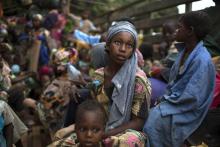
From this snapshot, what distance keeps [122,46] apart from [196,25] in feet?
2.12

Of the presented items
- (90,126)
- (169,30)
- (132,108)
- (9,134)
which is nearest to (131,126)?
(132,108)

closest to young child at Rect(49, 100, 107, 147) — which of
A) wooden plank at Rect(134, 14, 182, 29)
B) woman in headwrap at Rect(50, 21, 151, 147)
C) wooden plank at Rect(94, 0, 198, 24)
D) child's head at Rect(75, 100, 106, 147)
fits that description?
child's head at Rect(75, 100, 106, 147)

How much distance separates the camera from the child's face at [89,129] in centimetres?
289

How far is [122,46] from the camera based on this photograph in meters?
3.33

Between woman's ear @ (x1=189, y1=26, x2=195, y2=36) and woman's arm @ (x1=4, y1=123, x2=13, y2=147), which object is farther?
woman's arm @ (x1=4, y1=123, x2=13, y2=147)

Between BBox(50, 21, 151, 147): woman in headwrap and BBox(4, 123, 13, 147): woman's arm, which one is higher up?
BBox(50, 21, 151, 147): woman in headwrap

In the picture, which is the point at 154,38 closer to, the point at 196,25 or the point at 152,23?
the point at 152,23

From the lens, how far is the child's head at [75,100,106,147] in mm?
2898

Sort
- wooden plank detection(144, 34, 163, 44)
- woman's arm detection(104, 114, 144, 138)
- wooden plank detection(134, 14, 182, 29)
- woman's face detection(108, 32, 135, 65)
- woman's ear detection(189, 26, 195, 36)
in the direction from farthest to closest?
wooden plank detection(144, 34, 163, 44)
wooden plank detection(134, 14, 182, 29)
woman's ear detection(189, 26, 195, 36)
woman's face detection(108, 32, 135, 65)
woman's arm detection(104, 114, 144, 138)

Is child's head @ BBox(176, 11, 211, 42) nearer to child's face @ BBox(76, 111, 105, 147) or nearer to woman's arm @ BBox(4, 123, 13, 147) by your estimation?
child's face @ BBox(76, 111, 105, 147)

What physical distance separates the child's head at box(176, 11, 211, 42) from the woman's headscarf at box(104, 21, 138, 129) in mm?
451

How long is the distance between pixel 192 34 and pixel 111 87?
0.81 m

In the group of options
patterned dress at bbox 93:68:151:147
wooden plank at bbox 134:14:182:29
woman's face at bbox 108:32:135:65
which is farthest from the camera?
wooden plank at bbox 134:14:182:29

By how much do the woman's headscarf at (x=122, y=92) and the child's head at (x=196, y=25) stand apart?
45 cm
